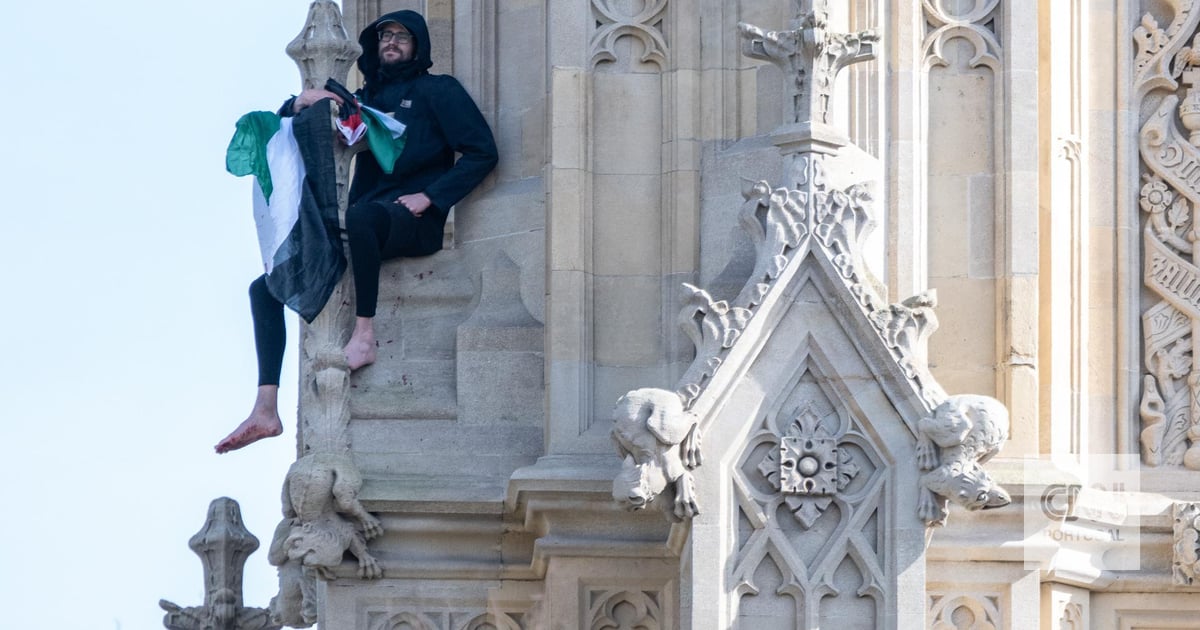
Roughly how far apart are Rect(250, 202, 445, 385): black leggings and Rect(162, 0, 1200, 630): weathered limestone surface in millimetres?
138

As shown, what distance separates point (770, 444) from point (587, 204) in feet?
6.69

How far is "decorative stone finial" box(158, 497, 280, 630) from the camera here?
24656 mm

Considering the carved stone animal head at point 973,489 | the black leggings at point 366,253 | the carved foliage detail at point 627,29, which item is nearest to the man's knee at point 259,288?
the black leggings at point 366,253

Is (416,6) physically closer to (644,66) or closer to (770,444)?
(644,66)

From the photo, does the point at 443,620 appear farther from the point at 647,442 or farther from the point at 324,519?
the point at 647,442

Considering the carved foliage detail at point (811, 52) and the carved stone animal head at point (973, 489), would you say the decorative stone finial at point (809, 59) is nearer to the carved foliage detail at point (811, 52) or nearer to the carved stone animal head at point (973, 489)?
the carved foliage detail at point (811, 52)

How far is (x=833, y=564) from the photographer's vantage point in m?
21.5

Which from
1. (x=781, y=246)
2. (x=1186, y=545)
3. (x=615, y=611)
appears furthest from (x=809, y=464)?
(x=1186, y=545)

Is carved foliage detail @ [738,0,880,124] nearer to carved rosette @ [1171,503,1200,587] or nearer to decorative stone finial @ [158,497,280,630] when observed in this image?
carved rosette @ [1171,503,1200,587]

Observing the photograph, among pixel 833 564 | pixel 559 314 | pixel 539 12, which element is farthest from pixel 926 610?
pixel 539 12

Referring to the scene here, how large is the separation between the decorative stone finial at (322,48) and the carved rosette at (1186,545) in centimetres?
488

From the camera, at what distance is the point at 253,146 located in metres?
24.0

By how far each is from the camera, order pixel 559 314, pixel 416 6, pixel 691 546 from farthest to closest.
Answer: pixel 416 6, pixel 559 314, pixel 691 546

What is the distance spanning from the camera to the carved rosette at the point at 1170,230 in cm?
2344
